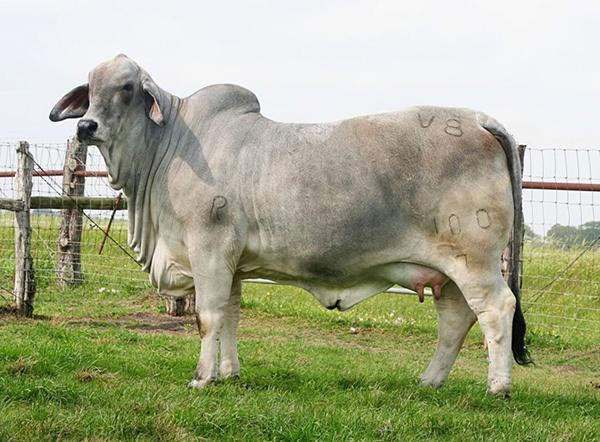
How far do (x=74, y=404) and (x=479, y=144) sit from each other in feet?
10.2

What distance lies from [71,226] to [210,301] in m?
7.43

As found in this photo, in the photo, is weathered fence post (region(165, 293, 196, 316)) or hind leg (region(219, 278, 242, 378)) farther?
weathered fence post (region(165, 293, 196, 316))

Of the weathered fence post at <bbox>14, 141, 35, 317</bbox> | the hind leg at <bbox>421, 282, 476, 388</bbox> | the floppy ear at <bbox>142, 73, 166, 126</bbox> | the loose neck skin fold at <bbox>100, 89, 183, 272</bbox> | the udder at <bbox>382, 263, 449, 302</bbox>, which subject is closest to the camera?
the udder at <bbox>382, 263, 449, 302</bbox>

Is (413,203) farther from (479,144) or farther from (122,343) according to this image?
(122,343)

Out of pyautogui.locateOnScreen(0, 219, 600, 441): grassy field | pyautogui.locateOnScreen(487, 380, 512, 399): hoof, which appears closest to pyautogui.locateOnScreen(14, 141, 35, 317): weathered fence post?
pyautogui.locateOnScreen(0, 219, 600, 441): grassy field

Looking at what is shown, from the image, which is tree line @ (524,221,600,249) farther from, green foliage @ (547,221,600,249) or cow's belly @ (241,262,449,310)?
cow's belly @ (241,262,449,310)

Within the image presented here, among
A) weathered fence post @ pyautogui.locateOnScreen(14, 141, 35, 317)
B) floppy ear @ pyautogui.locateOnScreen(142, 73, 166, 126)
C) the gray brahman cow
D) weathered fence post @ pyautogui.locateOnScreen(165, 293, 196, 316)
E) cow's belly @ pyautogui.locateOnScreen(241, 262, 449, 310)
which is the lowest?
weathered fence post @ pyautogui.locateOnScreen(165, 293, 196, 316)

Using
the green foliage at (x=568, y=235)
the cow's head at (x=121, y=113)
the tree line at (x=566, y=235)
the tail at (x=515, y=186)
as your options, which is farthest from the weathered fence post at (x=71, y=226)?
the tail at (x=515, y=186)

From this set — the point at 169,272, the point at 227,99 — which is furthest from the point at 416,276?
the point at 227,99

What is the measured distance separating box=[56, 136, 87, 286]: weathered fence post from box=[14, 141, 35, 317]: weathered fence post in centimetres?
260

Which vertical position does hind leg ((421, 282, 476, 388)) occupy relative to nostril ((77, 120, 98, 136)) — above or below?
below

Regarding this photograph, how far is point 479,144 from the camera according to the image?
Answer: 649 centimetres

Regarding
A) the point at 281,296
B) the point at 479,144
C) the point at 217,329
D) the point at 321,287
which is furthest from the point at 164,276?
the point at 281,296

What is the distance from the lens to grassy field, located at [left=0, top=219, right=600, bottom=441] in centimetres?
495
